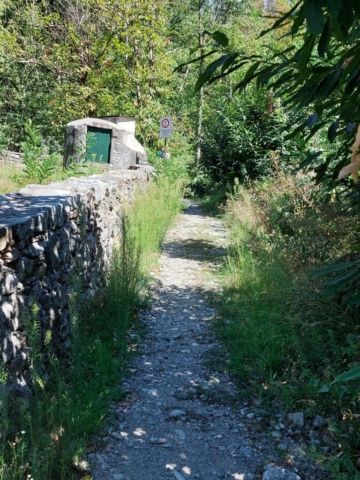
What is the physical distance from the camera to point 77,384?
3561 mm

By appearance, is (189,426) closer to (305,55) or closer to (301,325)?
(301,325)

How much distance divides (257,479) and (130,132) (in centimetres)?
1338

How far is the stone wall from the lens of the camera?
9.46 ft

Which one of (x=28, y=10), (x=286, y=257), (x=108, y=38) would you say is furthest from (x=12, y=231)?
(x=28, y=10)

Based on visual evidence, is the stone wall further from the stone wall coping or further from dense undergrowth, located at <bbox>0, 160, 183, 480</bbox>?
the stone wall coping

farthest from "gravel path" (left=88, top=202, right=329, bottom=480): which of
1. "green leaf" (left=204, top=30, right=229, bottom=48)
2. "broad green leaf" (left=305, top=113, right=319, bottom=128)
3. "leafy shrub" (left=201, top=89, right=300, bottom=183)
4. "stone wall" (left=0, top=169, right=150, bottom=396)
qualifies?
"leafy shrub" (left=201, top=89, right=300, bottom=183)

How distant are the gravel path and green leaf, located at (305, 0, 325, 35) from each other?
2552mm

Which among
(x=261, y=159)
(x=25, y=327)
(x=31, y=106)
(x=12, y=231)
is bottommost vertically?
(x=25, y=327)

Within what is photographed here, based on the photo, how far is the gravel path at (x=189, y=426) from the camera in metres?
2.97

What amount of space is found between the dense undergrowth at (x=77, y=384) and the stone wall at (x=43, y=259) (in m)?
0.12

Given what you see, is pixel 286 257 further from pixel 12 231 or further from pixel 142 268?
pixel 12 231

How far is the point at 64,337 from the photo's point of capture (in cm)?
402

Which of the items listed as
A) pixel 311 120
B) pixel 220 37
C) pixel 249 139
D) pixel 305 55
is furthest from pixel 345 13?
pixel 249 139

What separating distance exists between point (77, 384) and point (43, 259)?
100cm
